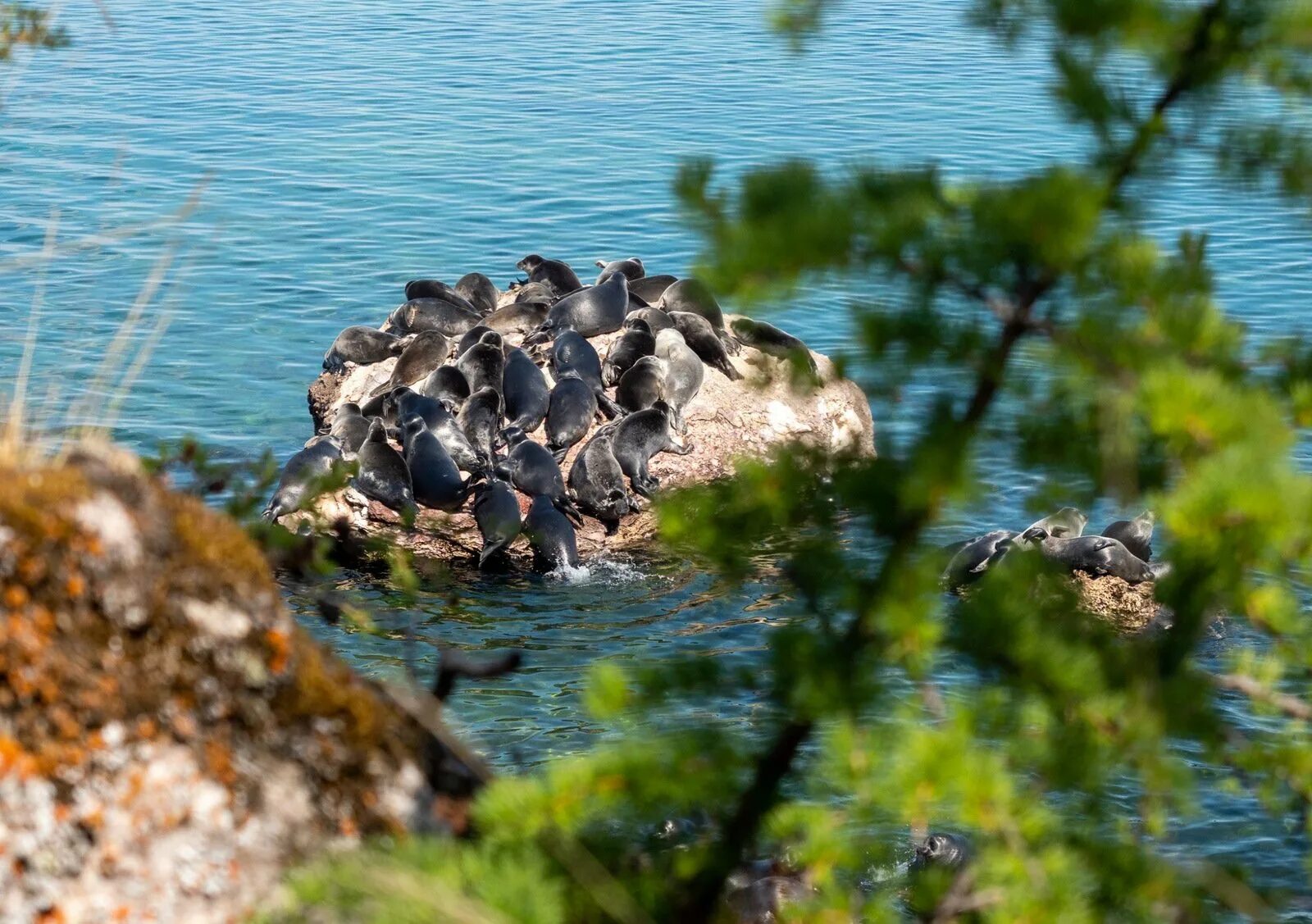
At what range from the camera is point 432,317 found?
16203 millimetres

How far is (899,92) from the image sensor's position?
2995 centimetres

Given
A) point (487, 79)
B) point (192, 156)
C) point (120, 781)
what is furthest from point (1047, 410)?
point (487, 79)

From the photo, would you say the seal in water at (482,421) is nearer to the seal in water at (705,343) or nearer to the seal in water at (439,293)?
the seal in water at (705,343)

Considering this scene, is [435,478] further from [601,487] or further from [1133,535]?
[1133,535]

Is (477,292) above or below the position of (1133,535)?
above

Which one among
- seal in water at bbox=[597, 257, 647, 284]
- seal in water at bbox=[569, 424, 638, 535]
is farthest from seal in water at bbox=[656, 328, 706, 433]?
seal in water at bbox=[597, 257, 647, 284]

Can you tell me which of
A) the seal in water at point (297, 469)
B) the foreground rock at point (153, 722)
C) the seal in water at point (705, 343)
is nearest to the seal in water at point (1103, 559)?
the seal in water at point (705, 343)

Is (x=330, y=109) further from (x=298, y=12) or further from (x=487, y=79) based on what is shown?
(x=298, y=12)

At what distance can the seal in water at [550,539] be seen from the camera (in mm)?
12312

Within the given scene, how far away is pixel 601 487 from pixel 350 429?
255 centimetres

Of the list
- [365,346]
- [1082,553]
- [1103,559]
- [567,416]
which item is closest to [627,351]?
[567,416]

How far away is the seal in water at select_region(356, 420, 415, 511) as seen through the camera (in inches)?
497

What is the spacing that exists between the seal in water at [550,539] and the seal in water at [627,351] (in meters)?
2.56

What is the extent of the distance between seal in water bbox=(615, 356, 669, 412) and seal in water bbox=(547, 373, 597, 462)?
1.27 ft
